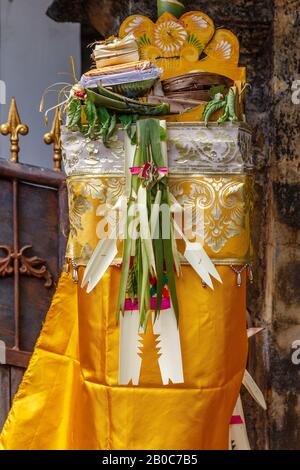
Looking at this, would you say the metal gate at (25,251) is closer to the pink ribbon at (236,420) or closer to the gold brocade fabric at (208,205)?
the gold brocade fabric at (208,205)

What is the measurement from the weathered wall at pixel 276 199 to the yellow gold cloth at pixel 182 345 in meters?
0.55

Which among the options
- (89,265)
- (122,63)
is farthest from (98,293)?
(122,63)

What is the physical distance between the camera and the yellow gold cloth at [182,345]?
222cm

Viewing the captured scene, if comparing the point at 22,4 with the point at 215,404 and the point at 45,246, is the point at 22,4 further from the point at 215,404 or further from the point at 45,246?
the point at 215,404

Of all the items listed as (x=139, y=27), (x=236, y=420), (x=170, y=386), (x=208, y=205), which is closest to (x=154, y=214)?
(x=208, y=205)

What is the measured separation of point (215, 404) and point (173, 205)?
2.03 feet

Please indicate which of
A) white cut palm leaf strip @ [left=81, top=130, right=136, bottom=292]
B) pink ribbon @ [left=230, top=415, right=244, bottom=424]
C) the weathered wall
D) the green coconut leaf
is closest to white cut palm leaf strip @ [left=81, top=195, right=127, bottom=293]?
white cut palm leaf strip @ [left=81, top=130, right=136, bottom=292]

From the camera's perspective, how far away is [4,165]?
9.48ft

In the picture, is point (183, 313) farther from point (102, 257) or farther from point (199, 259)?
point (102, 257)

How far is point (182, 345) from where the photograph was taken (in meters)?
2.24

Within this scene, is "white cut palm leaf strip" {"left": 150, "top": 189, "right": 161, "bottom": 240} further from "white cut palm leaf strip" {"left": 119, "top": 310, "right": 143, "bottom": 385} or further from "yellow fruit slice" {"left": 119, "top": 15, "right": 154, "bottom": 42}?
"yellow fruit slice" {"left": 119, "top": 15, "right": 154, "bottom": 42}

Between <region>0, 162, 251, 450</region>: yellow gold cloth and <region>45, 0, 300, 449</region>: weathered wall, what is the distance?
0.55 metres

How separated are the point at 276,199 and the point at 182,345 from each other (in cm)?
86
